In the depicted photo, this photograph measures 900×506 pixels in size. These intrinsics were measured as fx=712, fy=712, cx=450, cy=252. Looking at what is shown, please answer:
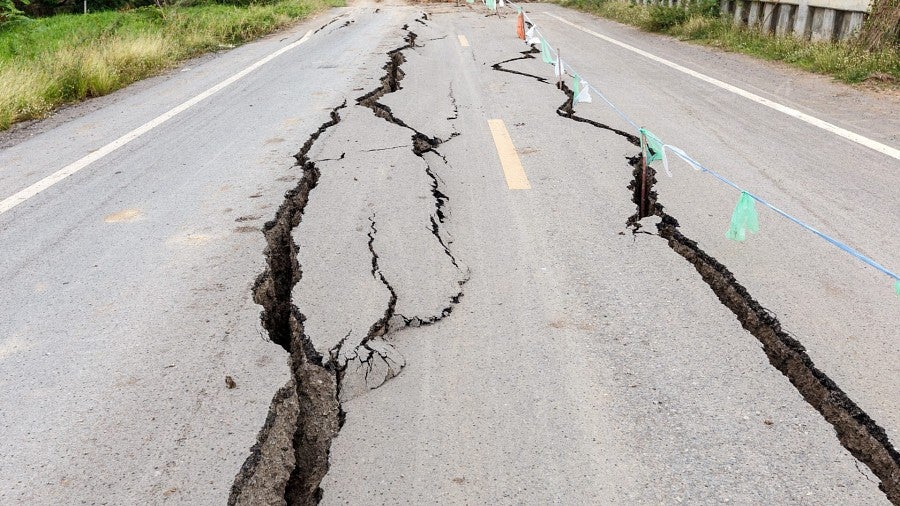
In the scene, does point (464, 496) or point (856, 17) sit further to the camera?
point (856, 17)

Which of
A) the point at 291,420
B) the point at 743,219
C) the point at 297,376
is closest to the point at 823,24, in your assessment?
the point at 743,219

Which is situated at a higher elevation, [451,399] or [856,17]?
[856,17]

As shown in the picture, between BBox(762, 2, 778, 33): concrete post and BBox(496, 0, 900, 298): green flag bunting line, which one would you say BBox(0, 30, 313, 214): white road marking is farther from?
BBox(762, 2, 778, 33): concrete post

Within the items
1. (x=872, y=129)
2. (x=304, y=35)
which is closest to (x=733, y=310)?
(x=872, y=129)

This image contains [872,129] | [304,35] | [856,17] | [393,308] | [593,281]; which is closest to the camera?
[393,308]

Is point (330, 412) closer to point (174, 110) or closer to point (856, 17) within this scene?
point (174, 110)

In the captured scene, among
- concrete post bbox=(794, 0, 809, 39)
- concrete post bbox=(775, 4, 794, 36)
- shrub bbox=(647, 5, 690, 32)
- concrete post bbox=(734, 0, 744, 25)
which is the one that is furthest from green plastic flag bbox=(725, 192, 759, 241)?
shrub bbox=(647, 5, 690, 32)

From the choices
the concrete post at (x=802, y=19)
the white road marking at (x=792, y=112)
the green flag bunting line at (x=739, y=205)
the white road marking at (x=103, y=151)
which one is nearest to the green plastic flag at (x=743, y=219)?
the green flag bunting line at (x=739, y=205)

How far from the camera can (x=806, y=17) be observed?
10469 millimetres

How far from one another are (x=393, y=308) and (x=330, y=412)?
770mm

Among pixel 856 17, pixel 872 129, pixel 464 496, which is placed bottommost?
pixel 464 496

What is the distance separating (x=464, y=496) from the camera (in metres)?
2.12

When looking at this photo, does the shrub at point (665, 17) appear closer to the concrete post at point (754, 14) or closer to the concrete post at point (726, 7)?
the concrete post at point (726, 7)

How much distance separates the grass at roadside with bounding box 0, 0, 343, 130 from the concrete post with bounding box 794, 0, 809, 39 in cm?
965
